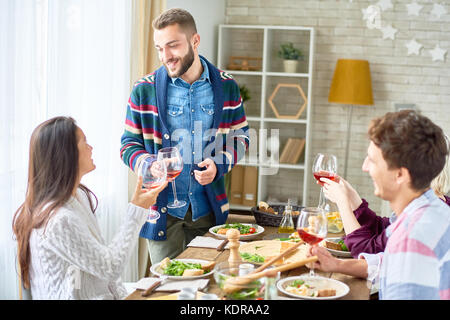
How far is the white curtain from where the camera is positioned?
2.35m

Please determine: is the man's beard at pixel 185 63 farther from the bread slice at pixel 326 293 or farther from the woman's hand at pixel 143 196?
the bread slice at pixel 326 293

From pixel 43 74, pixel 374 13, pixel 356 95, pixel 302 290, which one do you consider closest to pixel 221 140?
pixel 43 74

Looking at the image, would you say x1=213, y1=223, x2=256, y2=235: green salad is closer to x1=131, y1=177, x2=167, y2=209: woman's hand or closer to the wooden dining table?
the wooden dining table

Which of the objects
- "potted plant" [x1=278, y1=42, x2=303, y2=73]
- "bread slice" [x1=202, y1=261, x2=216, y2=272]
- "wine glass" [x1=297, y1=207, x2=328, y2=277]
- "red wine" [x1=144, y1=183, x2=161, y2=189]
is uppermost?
"potted plant" [x1=278, y1=42, x2=303, y2=73]

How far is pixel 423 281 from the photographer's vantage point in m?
1.42

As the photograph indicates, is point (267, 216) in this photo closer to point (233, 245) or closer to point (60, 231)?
point (233, 245)

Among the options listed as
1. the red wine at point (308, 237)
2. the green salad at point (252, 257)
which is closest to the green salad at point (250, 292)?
the red wine at point (308, 237)

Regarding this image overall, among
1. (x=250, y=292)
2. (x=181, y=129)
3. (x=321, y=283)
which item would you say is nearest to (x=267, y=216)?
(x=181, y=129)

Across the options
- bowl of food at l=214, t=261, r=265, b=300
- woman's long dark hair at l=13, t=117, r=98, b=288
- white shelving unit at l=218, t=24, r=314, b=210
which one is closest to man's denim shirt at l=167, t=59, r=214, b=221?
woman's long dark hair at l=13, t=117, r=98, b=288

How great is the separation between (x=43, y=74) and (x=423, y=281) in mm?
→ 1965

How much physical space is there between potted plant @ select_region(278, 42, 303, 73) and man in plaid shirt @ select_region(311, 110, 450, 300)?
378cm

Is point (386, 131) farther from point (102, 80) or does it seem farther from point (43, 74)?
point (102, 80)

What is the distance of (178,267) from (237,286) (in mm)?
360

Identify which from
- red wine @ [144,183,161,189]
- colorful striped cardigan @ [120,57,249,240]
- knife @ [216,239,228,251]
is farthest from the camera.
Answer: colorful striped cardigan @ [120,57,249,240]
